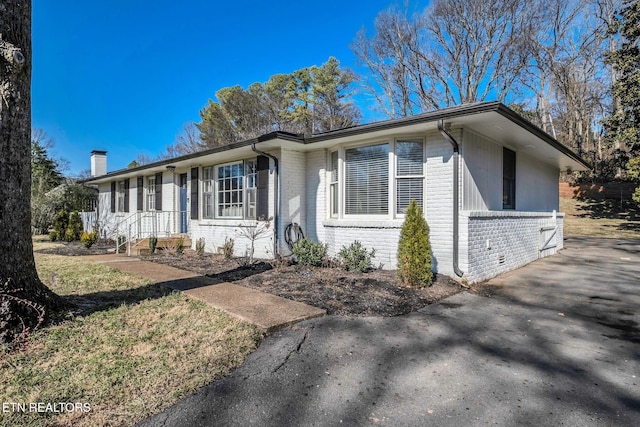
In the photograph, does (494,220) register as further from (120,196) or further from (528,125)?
(120,196)

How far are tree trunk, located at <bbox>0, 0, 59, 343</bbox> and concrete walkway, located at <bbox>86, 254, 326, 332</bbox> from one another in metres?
2.00

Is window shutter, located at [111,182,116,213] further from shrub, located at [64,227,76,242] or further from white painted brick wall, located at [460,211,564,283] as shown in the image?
white painted brick wall, located at [460,211,564,283]

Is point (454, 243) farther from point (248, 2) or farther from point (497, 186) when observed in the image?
point (248, 2)

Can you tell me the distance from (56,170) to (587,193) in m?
35.3

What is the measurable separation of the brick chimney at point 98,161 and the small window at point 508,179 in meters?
18.7

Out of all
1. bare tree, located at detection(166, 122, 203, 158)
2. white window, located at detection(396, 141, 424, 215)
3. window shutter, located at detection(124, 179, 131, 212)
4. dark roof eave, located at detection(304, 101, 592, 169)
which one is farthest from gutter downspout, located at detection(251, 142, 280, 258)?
bare tree, located at detection(166, 122, 203, 158)

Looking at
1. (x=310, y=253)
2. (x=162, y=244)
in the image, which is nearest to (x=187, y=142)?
(x=162, y=244)

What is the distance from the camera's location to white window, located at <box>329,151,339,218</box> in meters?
8.18

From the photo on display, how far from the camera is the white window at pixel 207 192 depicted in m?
10.9

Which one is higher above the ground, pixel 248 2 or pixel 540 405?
pixel 248 2

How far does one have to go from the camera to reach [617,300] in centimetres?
518

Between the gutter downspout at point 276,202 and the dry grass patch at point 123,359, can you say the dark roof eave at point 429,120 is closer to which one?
the gutter downspout at point 276,202

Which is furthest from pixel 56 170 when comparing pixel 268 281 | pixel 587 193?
pixel 587 193

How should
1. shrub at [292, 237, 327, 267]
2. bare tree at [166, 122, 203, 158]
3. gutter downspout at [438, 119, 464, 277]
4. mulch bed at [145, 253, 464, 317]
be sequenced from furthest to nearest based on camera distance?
bare tree at [166, 122, 203, 158] → shrub at [292, 237, 327, 267] → gutter downspout at [438, 119, 464, 277] → mulch bed at [145, 253, 464, 317]
